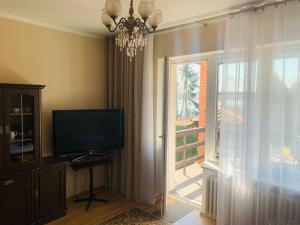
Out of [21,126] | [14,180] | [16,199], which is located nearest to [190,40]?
[21,126]

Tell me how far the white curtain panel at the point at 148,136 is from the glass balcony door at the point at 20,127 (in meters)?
1.40

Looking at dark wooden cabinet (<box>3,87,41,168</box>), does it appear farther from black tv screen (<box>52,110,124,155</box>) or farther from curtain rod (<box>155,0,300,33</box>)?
curtain rod (<box>155,0,300,33</box>)

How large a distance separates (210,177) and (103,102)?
2083 mm

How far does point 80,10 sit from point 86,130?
5.13 feet

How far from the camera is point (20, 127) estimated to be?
8.95 feet

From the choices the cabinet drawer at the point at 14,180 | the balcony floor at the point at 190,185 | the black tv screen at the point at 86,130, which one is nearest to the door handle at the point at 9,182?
the cabinet drawer at the point at 14,180

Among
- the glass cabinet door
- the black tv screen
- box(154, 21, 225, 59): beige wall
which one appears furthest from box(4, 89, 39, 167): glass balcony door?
box(154, 21, 225, 59): beige wall

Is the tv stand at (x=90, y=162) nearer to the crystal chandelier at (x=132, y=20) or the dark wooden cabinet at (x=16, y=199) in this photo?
the dark wooden cabinet at (x=16, y=199)

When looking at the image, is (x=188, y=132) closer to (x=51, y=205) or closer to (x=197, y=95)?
(x=197, y=95)

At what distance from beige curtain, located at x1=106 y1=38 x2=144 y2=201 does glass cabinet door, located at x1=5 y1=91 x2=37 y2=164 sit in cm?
133

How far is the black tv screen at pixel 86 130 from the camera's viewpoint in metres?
3.18

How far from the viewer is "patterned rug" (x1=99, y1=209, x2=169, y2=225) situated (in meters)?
2.95

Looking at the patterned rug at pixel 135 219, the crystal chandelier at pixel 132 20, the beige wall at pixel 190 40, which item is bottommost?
the patterned rug at pixel 135 219

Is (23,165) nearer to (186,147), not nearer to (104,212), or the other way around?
(104,212)
